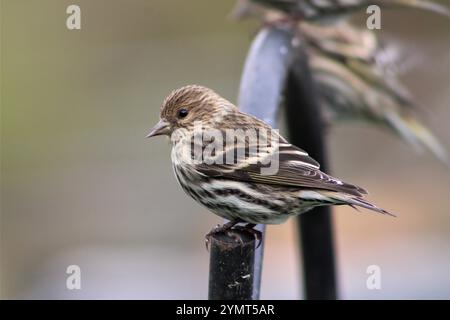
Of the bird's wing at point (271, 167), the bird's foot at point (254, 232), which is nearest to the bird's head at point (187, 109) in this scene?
the bird's wing at point (271, 167)

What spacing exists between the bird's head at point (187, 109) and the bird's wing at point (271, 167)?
180mm

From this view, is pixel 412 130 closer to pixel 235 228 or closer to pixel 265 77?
pixel 265 77

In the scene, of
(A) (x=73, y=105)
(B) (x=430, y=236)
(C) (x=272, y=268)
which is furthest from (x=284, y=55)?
(A) (x=73, y=105)

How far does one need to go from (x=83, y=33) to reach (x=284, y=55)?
4.18 metres

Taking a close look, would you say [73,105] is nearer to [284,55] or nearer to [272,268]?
[272,268]

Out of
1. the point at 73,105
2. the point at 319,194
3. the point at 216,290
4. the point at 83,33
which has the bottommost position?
the point at 216,290

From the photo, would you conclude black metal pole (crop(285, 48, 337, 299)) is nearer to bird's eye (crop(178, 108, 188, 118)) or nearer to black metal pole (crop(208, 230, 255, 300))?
bird's eye (crop(178, 108, 188, 118))

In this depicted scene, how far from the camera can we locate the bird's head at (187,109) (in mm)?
3346

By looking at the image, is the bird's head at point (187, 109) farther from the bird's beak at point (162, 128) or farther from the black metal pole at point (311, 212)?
the black metal pole at point (311, 212)

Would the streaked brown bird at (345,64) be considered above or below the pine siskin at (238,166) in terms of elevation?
above

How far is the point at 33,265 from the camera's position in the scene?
19.4 ft

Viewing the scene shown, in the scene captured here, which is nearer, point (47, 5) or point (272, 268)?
point (272, 268)

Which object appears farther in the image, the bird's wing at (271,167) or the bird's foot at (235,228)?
the bird's wing at (271,167)

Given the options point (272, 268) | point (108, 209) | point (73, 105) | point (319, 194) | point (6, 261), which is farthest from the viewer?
point (73, 105)
